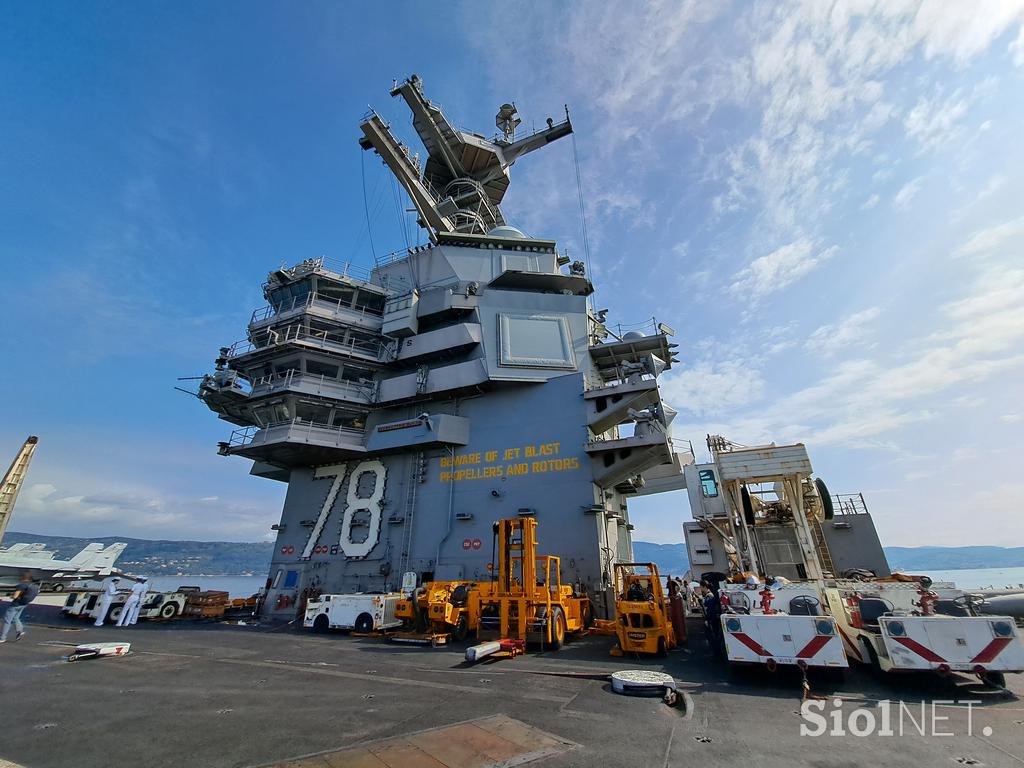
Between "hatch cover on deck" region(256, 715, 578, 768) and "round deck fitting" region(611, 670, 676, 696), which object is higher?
"round deck fitting" region(611, 670, 676, 696)

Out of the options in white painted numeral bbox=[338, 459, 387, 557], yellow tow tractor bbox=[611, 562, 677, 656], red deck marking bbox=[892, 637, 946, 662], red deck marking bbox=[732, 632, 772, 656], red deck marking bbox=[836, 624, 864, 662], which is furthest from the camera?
white painted numeral bbox=[338, 459, 387, 557]

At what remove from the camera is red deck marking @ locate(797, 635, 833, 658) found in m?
7.40

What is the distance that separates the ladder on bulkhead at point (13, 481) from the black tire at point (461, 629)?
125ft

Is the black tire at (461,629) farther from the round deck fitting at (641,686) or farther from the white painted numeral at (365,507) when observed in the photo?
the white painted numeral at (365,507)

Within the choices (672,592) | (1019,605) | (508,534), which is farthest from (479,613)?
(1019,605)

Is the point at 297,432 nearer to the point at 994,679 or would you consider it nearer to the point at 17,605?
the point at 17,605

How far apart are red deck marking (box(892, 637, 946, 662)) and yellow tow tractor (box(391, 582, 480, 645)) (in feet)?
33.8

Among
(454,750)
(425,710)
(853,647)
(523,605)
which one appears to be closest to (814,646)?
(853,647)

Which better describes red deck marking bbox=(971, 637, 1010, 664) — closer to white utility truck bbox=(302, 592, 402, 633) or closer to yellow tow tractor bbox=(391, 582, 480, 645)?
yellow tow tractor bbox=(391, 582, 480, 645)

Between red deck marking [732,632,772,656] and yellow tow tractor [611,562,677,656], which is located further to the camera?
yellow tow tractor [611,562,677,656]

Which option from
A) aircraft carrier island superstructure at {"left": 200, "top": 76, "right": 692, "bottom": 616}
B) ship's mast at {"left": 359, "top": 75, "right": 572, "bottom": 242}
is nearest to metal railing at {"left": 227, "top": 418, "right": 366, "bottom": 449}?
aircraft carrier island superstructure at {"left": 200, "top": 76, "right": 692, "bottom": 616}

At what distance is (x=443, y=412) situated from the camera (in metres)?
22.9

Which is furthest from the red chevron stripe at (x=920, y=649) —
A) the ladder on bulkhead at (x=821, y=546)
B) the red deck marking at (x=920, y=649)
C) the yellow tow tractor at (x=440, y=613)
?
the ladder on bulkhead at (x=821, y=546)

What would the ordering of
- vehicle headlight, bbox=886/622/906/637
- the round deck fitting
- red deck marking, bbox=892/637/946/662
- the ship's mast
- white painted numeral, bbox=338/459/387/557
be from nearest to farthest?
red deck marking, bbox=892/637/946/662
vehicle headlight, bbox=886/622/906/637
the round deck fitting
white painted numeral, bbox=338/459/387/557
the ship's mast
